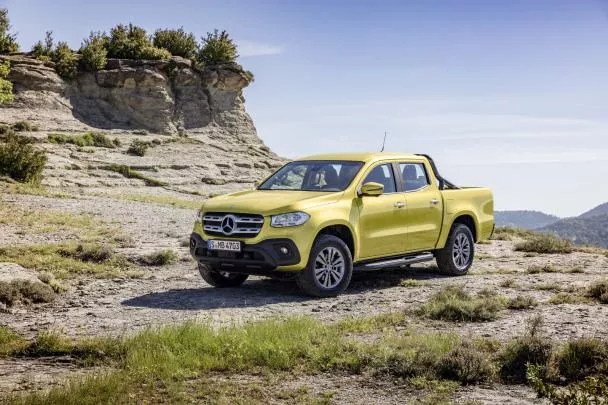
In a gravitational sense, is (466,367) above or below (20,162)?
below

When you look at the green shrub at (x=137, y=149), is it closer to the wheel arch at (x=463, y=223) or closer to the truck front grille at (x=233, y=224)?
the wheel arch at (x=463, y=223)

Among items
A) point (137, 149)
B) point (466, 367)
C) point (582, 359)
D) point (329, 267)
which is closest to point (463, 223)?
point (329, 267)

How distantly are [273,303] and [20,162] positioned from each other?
70.6 ft

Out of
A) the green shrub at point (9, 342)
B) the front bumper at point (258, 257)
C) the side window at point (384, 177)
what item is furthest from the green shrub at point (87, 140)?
the green shrub at point (9, 342)

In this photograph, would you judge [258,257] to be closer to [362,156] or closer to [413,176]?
[362,156]

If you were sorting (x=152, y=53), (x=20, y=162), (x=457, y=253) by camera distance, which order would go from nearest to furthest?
Answer: (x=457, y=253), (x=20, y=162), (x=152, y=53)

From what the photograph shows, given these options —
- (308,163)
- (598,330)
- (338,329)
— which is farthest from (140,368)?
(308,163)

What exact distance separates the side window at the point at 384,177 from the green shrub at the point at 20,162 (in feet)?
68.0

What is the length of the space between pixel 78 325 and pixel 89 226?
10.9 m

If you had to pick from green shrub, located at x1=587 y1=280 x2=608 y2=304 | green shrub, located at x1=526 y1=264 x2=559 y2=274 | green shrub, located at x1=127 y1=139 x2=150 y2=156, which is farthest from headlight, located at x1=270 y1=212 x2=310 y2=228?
green shrub, located at x1=127 y1=139 x2=150 y2=156

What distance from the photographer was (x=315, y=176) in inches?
490

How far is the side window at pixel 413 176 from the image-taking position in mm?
13055

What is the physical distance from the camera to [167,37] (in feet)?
159

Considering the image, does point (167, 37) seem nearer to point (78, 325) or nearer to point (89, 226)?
point (89, 226)
